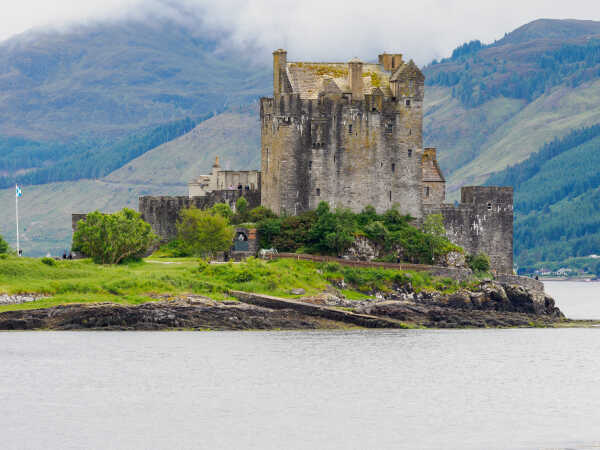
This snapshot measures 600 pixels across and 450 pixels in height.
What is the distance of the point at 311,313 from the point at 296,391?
26.8m

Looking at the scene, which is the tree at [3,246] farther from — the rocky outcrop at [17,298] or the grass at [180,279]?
the rocky outcrop at [17,298]

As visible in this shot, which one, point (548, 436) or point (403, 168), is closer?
point (548, 436)

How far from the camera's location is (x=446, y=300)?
3538 inches

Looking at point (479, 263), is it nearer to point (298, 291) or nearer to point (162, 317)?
point (298, 291)

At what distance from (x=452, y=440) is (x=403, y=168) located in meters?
56.5

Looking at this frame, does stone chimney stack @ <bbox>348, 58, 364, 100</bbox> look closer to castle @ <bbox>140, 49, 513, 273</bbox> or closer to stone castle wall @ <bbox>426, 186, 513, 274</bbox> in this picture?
castle @ <bbox>140, 49, 513, 273</bbox>

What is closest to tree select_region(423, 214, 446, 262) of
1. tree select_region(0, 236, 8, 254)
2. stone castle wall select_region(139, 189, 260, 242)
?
stone castle wall select_region(139, 189, 260, 242)

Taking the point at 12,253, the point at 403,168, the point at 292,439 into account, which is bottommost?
the point at 292,439

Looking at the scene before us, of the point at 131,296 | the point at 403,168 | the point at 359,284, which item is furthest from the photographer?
the point at 403,168

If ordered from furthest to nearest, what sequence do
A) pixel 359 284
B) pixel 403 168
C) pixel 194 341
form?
pixel 403 168
pixel 359 284
pixel 194 341

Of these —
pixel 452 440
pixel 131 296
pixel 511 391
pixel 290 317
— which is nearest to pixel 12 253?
pixel 131 296

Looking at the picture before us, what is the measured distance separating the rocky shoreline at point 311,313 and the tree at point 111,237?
41.5 feet

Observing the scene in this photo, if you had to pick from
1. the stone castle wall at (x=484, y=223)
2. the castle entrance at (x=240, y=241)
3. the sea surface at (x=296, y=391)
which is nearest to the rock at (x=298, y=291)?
the sea surface at (x=296, y=391)

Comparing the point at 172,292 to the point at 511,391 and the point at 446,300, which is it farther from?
the point at 511,391
